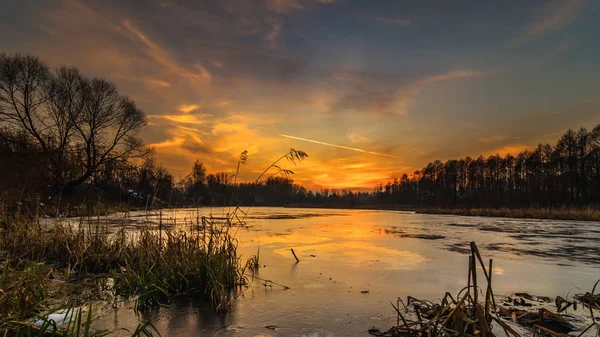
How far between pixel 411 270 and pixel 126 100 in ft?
→ 95.1

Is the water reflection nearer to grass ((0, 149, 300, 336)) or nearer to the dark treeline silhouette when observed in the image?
grass ((0, 149, 300, 336))

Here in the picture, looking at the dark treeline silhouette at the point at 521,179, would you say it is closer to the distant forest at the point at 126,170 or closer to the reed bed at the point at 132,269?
the distant forest at the point at 126,170

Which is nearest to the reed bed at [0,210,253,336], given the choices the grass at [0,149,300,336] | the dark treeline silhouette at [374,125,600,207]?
the grass at [0,149,300,336]

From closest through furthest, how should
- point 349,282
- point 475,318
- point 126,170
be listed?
point 475,318
point 349,282
point 126,170

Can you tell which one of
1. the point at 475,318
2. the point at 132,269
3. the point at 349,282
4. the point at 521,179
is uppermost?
the point at 521,179

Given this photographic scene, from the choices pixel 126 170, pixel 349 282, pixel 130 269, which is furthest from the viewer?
pixel 126 170

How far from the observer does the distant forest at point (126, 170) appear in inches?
278

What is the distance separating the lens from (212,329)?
3004mm

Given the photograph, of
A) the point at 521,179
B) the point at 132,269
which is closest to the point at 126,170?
the point at 132,269

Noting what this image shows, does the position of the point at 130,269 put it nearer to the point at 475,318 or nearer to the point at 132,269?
the point at 132,269

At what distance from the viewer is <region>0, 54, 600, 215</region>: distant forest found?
705cm

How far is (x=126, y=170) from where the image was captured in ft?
89.9

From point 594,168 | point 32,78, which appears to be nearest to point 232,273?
point 32,78

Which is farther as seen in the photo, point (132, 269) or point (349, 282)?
point (349, 282)
